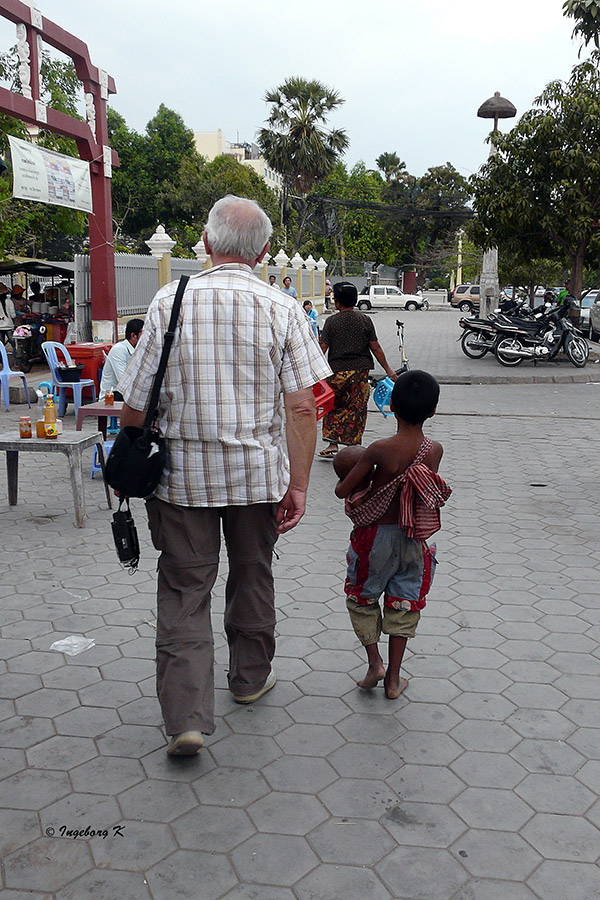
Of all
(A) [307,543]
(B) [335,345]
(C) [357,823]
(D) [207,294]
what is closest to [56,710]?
(C) [357,823]

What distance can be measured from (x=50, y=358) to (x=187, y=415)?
7.04 meters

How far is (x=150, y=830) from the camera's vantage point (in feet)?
8.05

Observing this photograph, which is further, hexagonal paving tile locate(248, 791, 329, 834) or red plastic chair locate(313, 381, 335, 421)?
red plastic chair locate(313, 381, 335, 421)

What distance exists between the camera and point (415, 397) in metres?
3.05

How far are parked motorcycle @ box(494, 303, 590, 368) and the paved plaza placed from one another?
11231mm

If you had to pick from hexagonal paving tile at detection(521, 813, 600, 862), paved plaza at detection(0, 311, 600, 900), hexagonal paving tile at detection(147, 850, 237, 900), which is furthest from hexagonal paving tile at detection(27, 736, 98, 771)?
hexagonal paving tile at detection(521, 813, 600, 862)

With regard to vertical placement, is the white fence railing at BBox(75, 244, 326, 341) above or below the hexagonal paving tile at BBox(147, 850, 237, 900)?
above

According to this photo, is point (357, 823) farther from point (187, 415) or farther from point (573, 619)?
point (573, 619)

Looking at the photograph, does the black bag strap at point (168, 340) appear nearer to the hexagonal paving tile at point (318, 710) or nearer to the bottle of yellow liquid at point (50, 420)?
the hexagonal paving tile at point (318, 710)

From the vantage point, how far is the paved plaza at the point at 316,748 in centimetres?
231

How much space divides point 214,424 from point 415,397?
2.57 feet

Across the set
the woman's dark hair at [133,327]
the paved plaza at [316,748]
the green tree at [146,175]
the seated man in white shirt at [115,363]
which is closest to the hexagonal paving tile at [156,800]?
the paved plaza at [316,748]

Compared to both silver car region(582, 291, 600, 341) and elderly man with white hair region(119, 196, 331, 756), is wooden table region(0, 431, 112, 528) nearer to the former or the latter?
elderly man with white hair region(119, 196, 331, 756)

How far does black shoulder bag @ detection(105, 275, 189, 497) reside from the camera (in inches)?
106
